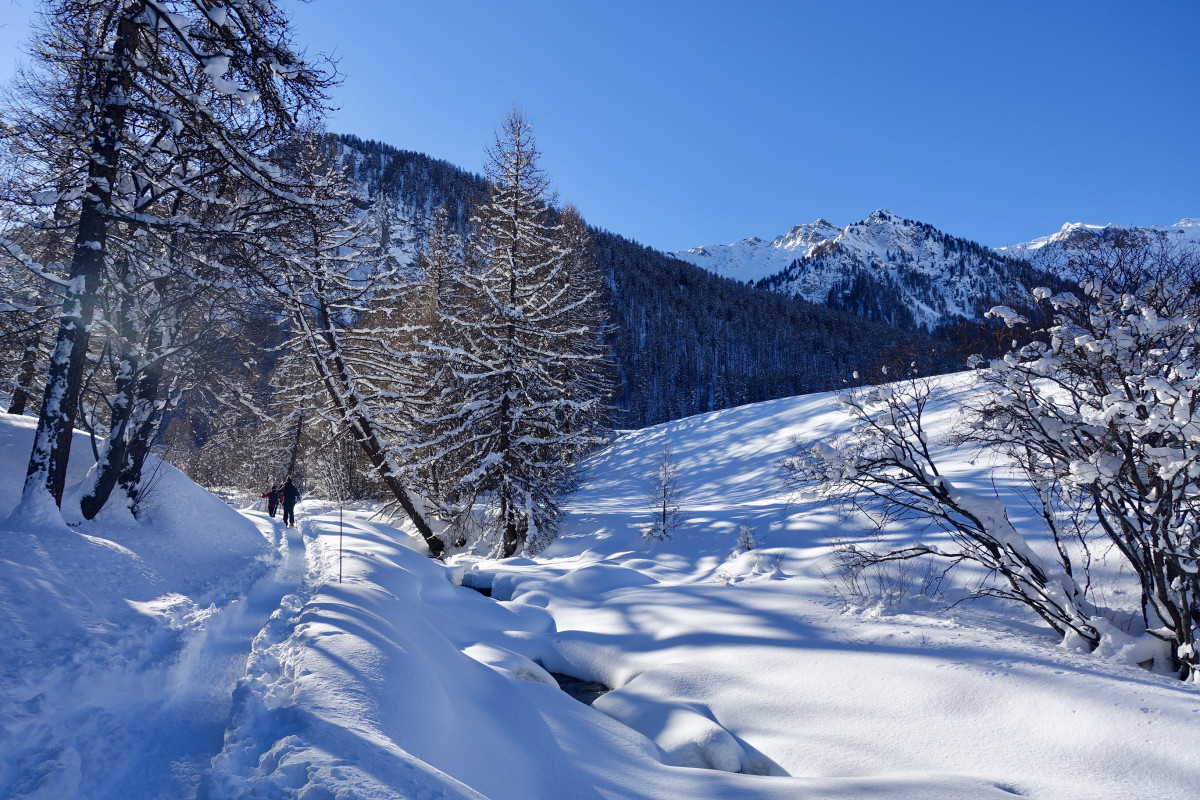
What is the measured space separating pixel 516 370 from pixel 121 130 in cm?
970

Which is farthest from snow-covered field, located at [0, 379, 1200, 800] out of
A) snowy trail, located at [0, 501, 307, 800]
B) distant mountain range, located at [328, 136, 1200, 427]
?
distant mountain range, located at [328, 136, 1200, 427]

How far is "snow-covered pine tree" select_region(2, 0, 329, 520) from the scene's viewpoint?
259 inches

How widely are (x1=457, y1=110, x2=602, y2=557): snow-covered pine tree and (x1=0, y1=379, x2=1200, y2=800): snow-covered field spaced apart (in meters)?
6.06

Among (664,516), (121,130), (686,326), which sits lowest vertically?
(664,516)

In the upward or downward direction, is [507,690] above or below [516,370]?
below

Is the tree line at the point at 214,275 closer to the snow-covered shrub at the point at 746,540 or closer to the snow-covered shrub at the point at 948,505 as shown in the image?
the snow-covered shrub at the point at 746,540

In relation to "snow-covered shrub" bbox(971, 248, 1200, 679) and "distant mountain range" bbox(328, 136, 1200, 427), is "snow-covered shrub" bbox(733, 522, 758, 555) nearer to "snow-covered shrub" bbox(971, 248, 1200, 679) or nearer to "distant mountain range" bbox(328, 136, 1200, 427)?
"snow-covered shrub" bbox(971, 248, 1200, 679)

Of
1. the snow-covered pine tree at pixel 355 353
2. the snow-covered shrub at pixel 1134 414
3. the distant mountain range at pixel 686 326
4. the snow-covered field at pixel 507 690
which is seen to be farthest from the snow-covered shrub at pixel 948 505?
the distant mountain range at pixel 686 326

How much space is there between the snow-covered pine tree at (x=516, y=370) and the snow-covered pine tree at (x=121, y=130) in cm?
776

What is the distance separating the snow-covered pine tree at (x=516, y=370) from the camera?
15656 millimetres

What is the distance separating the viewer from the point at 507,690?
5961 mm

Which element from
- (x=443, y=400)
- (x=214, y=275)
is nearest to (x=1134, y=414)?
(x=214, y=275)

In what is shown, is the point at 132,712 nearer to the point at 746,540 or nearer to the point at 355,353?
the point at 746,540

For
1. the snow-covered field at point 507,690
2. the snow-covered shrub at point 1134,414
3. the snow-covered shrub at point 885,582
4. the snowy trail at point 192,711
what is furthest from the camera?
the snow-covered shrub at point 885,582
